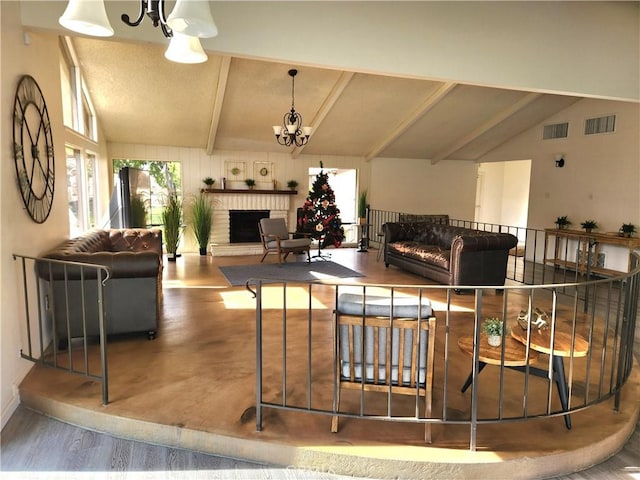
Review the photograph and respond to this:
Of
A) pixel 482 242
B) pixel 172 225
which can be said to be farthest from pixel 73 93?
pixel 482 242

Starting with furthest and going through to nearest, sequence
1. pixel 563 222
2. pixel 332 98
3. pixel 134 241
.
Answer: pixel 563 222 < pixel 332 98 < pixel 134 241

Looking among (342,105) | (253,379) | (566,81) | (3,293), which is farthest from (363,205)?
(3,293)

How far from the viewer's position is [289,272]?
7.02 m

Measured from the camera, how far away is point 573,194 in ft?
26.3

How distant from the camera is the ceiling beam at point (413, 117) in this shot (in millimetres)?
7171

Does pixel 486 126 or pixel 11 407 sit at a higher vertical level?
pixel 486 126

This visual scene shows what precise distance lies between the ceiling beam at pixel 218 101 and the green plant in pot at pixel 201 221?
45.9 inches

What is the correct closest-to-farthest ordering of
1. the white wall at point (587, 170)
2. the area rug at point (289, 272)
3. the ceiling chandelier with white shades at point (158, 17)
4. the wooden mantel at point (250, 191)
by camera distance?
the ceiling chandelier with white shades at point (158, 17), the area rug at point (289, 272), the white wall at point (587, 170), the wooden mantel at point (250, 191)

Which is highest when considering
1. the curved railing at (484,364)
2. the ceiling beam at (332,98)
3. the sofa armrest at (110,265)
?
the ceiling beam at (332,98)

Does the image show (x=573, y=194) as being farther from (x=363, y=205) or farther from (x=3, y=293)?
(x=3, y=293)

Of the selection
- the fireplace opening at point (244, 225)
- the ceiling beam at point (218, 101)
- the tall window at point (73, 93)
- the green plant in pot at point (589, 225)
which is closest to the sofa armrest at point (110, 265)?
the tall window at point (73, 93)

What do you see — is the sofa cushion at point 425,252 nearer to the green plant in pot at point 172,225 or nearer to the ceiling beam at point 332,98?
the ceiling beam at point 332,98

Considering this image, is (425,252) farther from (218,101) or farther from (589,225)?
(218,101)

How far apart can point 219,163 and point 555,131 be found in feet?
23.2
